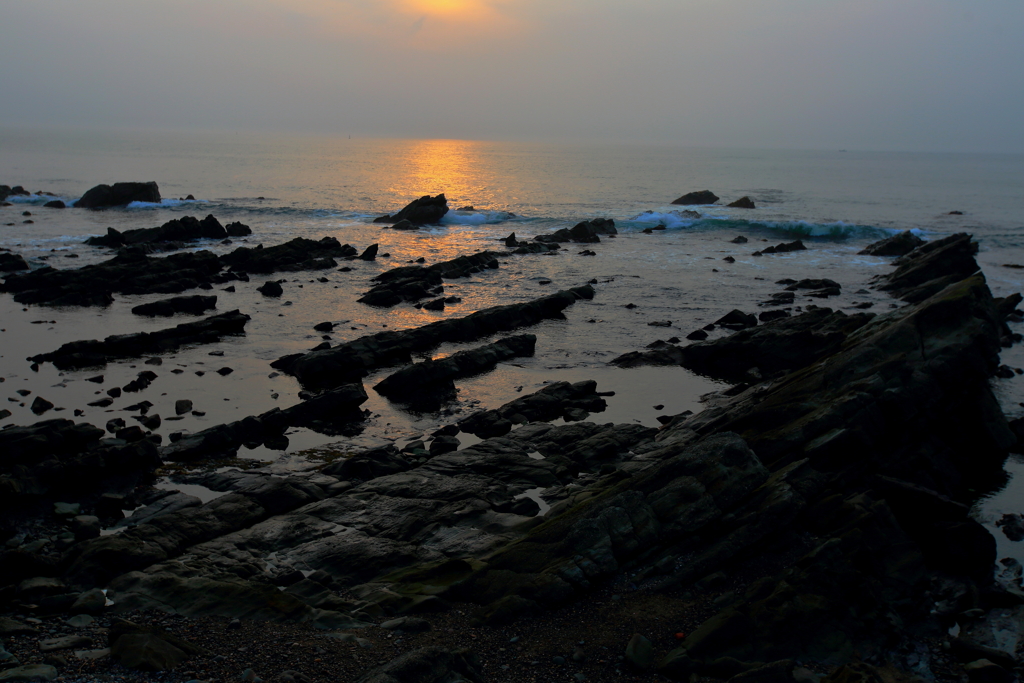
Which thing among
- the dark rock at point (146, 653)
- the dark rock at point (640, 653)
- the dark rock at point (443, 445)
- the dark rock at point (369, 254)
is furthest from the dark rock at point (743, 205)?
the dark rock at point (146, 653)

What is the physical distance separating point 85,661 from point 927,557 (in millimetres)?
14519

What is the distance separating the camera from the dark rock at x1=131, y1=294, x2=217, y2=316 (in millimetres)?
32219

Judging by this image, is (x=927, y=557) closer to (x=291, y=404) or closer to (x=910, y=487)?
(x=910, y=487)

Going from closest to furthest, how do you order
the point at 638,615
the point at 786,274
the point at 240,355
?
the point at 638,615 < the point at 240,355 < the point at 786,274

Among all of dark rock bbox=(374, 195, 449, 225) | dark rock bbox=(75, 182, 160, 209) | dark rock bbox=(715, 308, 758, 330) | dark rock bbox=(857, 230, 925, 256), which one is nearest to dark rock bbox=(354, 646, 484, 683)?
dark rock bbox=(715, 308, 758, 330)

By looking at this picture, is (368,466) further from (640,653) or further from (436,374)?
(640,653)

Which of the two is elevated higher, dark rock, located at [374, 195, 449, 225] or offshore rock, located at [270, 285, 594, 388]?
dark rock, located at [374, 195, 449, 225]

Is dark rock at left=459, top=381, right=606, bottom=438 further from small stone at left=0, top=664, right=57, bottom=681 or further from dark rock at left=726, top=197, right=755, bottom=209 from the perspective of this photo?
dark rock at left=726, top=197, right=755, bottom=209

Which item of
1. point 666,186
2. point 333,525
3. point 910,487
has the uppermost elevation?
point 666,186

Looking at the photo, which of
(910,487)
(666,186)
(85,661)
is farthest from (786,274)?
(666,186)

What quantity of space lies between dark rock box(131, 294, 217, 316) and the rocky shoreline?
53.5 feet

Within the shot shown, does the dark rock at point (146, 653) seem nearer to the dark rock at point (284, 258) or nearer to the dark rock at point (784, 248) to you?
the dark rock at point (284, 258)

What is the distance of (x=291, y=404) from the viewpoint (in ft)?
71.2

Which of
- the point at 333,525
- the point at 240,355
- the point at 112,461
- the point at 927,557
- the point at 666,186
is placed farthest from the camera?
the point at 666,186
